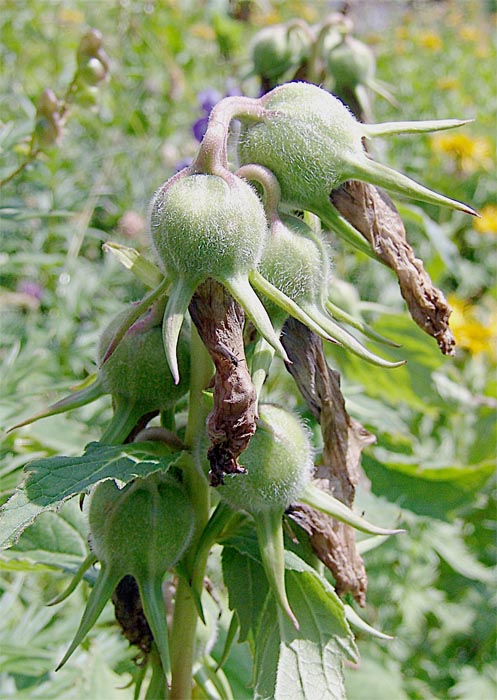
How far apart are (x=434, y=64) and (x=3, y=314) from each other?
18.9ft

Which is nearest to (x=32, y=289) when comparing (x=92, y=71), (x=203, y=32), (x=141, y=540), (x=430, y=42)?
(x=92, y=71)

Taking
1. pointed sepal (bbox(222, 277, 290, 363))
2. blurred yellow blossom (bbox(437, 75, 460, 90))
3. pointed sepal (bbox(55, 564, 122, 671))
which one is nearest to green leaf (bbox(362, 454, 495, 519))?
pointed sepal (bbox(55, 564, 122, 671))

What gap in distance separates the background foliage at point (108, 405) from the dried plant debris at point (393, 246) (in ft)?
1.91

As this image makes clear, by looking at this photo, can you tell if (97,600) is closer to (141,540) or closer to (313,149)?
(141,540)

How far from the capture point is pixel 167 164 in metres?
3.77

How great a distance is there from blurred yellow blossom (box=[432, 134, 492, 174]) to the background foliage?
0.5 inches

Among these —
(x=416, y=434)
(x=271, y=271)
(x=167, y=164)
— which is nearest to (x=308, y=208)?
(x=271, y=271)

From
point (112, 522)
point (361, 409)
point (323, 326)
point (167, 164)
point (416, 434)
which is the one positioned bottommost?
point (416, 434)

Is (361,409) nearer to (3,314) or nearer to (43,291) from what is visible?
(3,314)

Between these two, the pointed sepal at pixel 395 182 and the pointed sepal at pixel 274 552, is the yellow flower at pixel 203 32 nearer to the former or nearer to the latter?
the pointed sepal at pixel 395 182

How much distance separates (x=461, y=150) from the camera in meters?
4.61

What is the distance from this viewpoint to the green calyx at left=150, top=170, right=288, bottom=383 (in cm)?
75

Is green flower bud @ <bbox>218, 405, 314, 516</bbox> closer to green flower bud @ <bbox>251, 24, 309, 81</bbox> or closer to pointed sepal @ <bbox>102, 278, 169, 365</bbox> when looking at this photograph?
pointed sepal @ <bbox>102, 278, 169, 365</bbox>

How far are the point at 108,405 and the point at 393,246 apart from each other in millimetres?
1087
